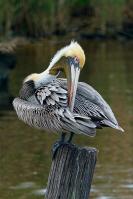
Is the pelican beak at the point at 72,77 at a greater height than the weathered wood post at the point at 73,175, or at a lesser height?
greater

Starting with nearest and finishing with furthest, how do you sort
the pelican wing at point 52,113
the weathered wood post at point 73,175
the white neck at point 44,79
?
the weathered wood post at point 73,175 < the pelican wing at point 52,113 < the white neck at point 44,79

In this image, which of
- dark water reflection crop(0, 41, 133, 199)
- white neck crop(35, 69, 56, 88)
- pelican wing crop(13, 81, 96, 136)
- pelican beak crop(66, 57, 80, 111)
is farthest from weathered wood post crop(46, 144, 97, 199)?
dark water reflection crop(0, 41, 133, 199)

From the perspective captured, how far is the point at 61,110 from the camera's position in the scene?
555 centimetres

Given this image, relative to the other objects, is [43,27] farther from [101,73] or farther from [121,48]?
[101,73]

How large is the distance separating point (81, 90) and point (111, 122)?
343 millimetres

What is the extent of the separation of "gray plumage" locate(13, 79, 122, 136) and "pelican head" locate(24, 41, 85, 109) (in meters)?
0.06

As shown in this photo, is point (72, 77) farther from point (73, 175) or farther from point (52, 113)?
point (73, 175)

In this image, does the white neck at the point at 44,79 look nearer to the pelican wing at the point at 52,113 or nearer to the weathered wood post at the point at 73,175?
the pelican wing at the point at 52,113

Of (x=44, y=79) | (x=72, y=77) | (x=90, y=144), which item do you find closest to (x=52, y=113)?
(x=72, y=77)

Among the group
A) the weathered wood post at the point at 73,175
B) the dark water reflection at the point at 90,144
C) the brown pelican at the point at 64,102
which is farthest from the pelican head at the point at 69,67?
the dark water reflection at the point at 90,144

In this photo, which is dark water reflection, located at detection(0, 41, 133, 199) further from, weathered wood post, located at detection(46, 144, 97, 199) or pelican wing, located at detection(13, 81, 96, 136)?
weathered wood post, located at detection(46, 144, 97, 199)

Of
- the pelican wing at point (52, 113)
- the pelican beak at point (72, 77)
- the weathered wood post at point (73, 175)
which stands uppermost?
the pelican beak at point (72, 77)

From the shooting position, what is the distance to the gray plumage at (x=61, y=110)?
544 centimetres

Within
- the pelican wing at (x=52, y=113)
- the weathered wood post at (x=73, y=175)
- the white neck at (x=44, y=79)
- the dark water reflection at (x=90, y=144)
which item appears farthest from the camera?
the dark water reflection at (x=90, y=144)
